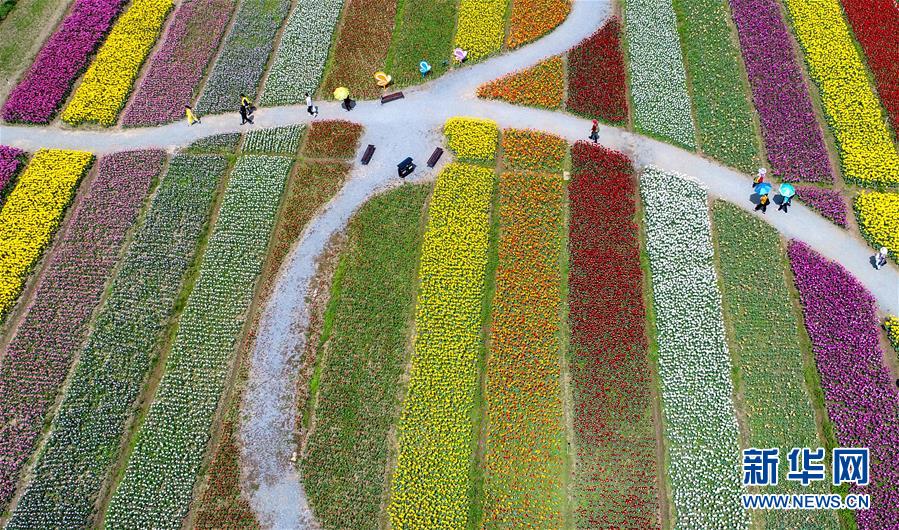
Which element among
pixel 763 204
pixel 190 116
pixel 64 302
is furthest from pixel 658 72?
pixel 64 302

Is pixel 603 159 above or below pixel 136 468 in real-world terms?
above

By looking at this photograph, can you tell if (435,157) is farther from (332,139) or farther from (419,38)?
(419,38)

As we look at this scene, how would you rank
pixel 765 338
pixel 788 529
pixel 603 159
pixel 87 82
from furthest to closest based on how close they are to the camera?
1. pixel 87 82
2. pixel 603 159
3. pixel 765 338
4. pixel 788 529

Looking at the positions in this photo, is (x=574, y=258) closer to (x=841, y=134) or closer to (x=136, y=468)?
(x=841, y=134)

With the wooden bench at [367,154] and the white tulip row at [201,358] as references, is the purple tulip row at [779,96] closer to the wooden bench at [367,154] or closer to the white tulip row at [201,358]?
the wooden bench at [367,154]

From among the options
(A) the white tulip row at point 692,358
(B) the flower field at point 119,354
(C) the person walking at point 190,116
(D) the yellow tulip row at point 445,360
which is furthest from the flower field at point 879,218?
(C) the person walking at point 190,116

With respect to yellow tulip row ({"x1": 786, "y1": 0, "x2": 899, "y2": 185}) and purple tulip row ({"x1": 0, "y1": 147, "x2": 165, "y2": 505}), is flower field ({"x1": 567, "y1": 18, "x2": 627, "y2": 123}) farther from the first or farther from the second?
purple tulip row ({"x1": 0, "y1": 147, "x2": 165, "y2": 505})

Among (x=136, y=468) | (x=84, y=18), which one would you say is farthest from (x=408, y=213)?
(x=84, y=18)

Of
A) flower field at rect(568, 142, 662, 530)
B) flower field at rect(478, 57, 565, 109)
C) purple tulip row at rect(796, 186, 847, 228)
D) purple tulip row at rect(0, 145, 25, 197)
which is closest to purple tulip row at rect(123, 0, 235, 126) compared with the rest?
purple tulip row at rect(0, 145, 25, 197)
